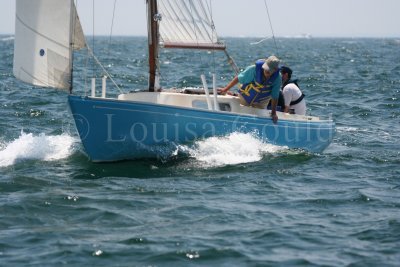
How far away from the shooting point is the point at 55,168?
12102 mm

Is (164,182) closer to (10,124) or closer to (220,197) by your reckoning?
(220,197)

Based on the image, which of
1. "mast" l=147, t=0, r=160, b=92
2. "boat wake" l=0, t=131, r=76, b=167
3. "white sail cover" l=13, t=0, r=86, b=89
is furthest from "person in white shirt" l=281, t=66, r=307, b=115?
"white sail cover" l=13, t=0, r=86, b=89

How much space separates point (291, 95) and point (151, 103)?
3.30m

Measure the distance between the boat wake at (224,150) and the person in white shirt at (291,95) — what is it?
5.28ft

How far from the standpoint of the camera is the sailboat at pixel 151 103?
11.0 meters

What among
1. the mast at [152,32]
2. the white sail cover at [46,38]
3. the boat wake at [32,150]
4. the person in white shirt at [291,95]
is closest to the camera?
the white sail cover at [46,38]

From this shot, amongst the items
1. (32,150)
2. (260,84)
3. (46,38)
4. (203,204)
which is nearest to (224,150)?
(260,84)

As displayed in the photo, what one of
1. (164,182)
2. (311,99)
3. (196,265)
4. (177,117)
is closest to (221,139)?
(177,117)

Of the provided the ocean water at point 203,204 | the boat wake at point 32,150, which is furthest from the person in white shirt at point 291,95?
the boat wake at point 32,150

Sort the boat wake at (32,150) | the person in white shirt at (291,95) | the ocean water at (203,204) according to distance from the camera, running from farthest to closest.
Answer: the person in white shirt at (291,95) < the boat wake at (32,150) < the ocean water at (203,204)

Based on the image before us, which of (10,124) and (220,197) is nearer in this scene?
(220,197)

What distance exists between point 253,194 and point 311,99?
45.6 ft

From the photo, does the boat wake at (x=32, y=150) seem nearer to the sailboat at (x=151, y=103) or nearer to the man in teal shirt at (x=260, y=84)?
the sailboat at (x=151, y=103)

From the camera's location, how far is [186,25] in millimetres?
13609
